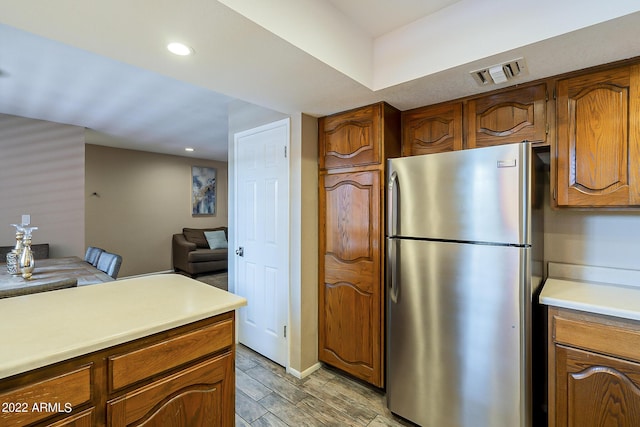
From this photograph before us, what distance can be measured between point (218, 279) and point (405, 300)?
176 inches

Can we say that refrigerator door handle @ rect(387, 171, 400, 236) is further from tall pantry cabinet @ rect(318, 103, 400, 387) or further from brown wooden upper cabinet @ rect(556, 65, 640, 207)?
brown wooden upper cabinet @ rect(556, 65, 640, 207)

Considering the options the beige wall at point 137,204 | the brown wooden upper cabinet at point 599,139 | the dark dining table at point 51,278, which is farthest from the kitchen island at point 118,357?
the beige wall at point 137,204

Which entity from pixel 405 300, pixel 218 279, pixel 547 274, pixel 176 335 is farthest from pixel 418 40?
pixel 218 279

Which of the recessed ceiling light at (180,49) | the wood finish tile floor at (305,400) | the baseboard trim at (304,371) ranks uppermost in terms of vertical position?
the recessed ceiling light at (180,49)

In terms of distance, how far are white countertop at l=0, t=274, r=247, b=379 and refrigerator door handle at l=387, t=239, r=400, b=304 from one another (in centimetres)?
95

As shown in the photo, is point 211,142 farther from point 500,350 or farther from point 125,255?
point 500,350

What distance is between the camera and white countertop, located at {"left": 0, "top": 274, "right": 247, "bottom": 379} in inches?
35.2

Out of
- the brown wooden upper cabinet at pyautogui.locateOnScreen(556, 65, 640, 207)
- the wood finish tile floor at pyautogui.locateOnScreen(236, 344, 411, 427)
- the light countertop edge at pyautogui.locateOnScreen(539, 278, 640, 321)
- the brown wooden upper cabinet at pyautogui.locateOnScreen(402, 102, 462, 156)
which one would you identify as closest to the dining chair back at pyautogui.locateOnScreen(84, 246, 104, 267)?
the wood finish tile floor at pyautogui.locateOnScreen(236, 344, 411, 427)

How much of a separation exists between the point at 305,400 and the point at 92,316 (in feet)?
5.00

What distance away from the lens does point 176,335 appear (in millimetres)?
1168

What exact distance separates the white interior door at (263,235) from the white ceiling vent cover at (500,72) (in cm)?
140

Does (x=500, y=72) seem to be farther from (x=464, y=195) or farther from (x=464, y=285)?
(x=464, y=285)

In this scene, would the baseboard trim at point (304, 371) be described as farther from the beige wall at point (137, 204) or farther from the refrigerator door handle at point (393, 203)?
the beige wall at point (137, 204)

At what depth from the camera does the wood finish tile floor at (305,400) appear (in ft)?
6.24
